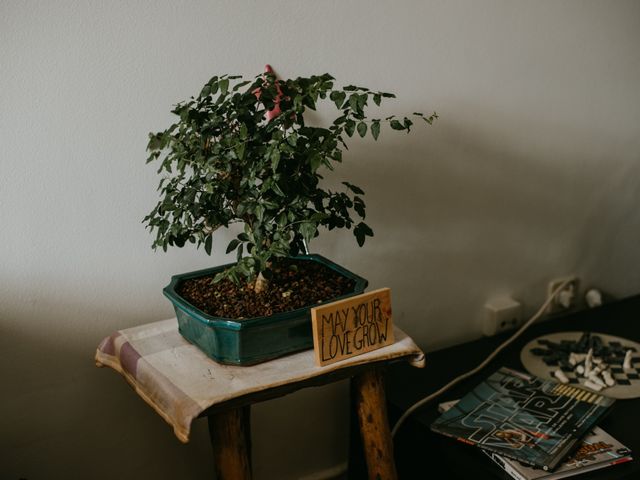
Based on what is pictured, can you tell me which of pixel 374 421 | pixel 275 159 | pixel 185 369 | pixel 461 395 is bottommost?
pixel 461 395

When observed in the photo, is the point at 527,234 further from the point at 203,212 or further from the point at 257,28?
the point at 203,212

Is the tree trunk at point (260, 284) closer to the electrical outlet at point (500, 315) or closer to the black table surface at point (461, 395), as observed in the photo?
the black table surface at point (461, 395)

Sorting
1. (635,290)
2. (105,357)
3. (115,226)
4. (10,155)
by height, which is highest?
(10,155)

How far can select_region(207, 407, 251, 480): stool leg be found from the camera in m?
0.98

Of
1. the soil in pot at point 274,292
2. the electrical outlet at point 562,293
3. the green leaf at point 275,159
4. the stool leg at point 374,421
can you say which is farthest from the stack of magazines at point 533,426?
the green leaf at point 275,159

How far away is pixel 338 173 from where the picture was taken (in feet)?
4.58

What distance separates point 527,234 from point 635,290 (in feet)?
1.89

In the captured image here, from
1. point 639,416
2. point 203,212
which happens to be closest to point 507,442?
point 639,416

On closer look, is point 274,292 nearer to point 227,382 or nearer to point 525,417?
point 227,382

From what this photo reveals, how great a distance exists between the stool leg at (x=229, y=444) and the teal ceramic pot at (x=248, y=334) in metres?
0.08

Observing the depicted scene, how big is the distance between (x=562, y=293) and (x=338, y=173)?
2.86ft

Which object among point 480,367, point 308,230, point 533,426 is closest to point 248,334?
point 308,230

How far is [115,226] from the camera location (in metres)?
1.20

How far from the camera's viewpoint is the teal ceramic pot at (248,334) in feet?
3.21
